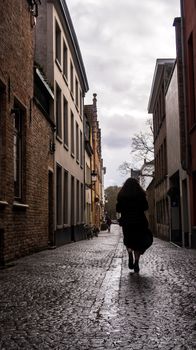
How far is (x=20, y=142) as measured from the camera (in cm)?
1365

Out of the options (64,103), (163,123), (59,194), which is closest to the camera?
(59,194)

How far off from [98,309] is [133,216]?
3.52 meters

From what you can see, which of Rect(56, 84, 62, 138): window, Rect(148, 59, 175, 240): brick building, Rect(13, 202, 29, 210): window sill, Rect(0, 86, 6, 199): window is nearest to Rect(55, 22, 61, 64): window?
Rect(56, 84, 62, 138): window

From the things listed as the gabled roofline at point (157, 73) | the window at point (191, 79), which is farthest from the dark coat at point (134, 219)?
the gabled roofline at point (157, 73)

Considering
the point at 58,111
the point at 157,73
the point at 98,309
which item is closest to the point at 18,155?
the point at 98,309

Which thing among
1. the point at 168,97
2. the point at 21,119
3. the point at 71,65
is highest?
the point at 71,65

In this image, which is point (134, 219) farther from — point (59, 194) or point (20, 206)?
point (59, 194)

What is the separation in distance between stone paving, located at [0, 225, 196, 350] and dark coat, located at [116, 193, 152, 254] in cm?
60

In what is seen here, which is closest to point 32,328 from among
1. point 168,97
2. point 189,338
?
point 189,338

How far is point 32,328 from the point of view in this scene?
16.9 ft

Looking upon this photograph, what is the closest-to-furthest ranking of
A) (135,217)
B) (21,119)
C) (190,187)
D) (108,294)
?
(108,294) < (135,217) < (21,119) < (190,187)

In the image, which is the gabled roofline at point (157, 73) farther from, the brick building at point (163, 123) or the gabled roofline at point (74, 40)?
the gabled roofline at point (74, 40)

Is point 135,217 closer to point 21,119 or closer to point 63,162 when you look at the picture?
point 21,119

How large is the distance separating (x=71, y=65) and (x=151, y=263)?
18.3m
